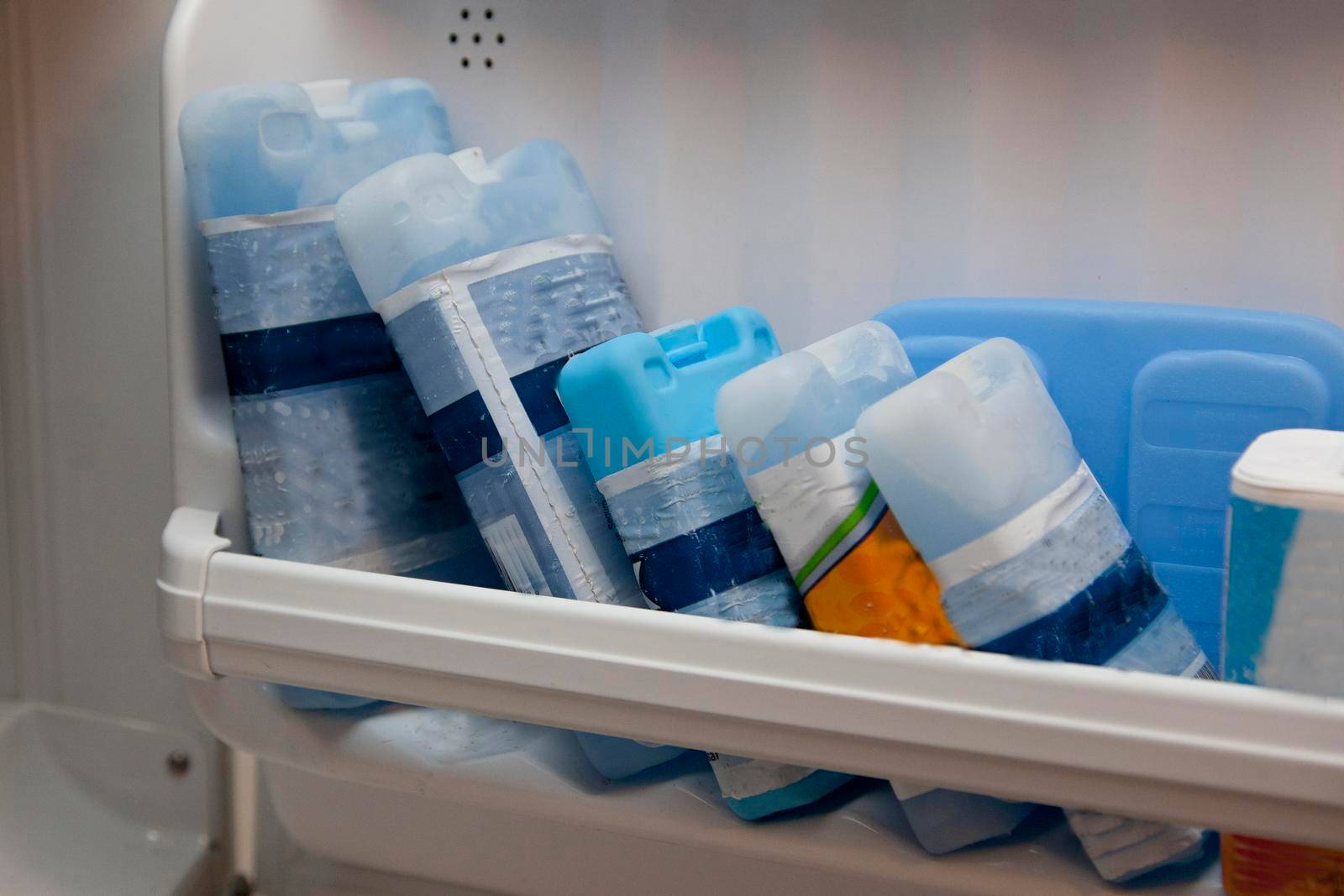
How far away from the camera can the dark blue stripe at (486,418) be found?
72 cm

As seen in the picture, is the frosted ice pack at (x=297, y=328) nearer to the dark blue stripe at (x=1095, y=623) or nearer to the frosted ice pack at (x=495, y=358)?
the frosted ice pack at (x=495, y=358)

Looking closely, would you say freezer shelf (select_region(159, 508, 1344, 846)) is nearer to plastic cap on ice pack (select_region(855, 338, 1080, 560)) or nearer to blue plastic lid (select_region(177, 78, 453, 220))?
plastic cap on ice pack (select_region(855, 338, 1080, 560))

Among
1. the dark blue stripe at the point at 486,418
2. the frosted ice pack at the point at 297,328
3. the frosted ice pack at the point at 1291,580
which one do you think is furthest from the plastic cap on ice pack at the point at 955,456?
the frosted ice pack at the point at 297,328

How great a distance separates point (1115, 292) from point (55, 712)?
1038 millimetres

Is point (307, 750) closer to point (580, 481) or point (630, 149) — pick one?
point (580, 481)

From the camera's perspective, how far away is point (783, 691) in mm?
603

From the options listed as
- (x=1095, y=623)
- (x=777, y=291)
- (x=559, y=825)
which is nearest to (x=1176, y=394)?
(x=1095, y=623)

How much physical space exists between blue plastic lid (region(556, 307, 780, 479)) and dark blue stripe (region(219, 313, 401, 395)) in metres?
0.17

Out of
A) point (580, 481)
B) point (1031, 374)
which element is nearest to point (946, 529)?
point (1031, 374)

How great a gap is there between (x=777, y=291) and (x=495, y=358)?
0.25m

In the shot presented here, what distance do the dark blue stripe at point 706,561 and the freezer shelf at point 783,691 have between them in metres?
0.05

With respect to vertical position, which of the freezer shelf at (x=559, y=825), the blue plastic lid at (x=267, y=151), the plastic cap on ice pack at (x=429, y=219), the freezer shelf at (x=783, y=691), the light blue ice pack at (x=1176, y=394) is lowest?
the freezer shelf at (x=559, y=825)

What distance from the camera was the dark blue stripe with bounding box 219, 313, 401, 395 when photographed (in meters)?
0.76

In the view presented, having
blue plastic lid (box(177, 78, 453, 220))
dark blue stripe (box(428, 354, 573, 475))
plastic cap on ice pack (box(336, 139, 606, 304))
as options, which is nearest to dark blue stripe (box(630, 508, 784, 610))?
dark blue stripe (box(428, 354, 573, 475))
